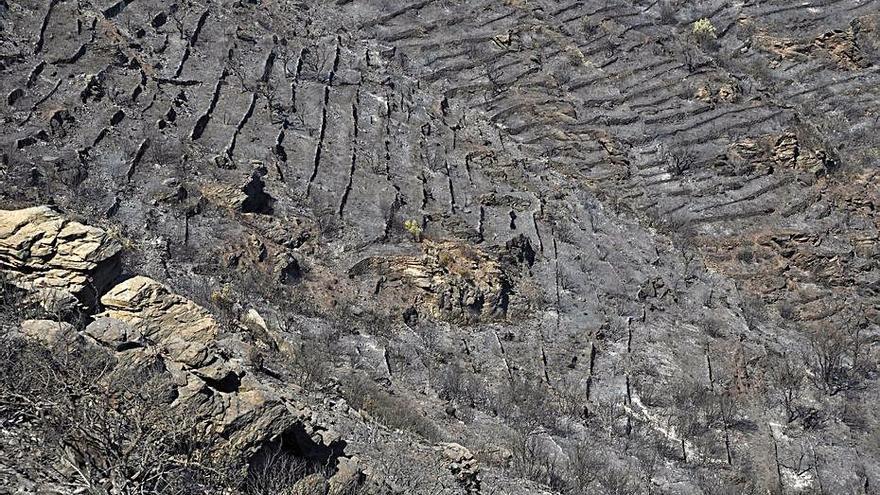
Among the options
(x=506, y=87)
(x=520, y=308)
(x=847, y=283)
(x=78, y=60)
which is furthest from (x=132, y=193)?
(x=847, y=283)

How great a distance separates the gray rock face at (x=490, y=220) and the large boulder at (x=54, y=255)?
5 centimetres

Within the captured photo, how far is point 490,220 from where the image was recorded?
78.5 ft

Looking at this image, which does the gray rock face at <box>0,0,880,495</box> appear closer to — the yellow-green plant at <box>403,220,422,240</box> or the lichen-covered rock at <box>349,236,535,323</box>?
the lichen-covered rock at <box>349,236,535,323</box>

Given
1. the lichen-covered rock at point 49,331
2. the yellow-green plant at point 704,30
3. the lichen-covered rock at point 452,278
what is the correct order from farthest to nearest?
the yellow-green plant at point 704,30 → the lichen-covered rock at point 452,278 → the lichen-covered rock at point 49,331

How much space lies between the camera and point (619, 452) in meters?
17.3

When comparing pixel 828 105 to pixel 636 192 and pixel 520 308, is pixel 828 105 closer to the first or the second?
→ pixel 636 192

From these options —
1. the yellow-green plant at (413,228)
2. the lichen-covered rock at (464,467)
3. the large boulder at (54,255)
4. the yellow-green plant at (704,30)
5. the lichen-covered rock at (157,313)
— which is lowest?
the lichen-covered rock at (464,467)

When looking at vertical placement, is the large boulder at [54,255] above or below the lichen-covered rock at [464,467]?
above

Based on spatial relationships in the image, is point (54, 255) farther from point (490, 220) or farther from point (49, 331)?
point (490, 220)

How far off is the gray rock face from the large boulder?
1.9 inches

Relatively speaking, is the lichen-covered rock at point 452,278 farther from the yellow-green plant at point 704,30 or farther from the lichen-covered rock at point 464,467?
the yellow-green plant at point 704,30

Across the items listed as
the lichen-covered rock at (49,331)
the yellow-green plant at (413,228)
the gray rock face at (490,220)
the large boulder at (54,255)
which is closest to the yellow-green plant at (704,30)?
the gray rock face at (490,220)

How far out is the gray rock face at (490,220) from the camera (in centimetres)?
1525

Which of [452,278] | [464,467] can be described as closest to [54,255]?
[464,467]
